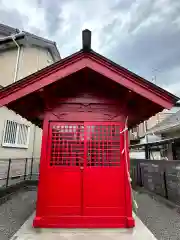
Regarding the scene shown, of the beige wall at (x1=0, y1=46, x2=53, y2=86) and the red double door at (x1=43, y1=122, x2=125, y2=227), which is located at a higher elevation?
the beige wall at (x1=0, y1=46, x2=53, y2=86)

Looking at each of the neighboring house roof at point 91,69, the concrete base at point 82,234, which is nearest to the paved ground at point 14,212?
the concrete base at point 82,234

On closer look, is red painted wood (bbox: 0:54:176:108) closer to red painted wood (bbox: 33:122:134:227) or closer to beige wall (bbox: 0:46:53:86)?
red painted wood (bbox: 33:122:134:227)

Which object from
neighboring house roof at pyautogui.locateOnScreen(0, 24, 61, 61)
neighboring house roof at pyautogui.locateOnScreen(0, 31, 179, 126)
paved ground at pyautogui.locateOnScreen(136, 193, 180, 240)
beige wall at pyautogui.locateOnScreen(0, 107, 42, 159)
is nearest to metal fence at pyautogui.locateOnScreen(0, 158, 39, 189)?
beige wall at pyautogui.locateOnScreen(0, 107, 42, 159)

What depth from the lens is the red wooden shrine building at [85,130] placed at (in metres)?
3.13

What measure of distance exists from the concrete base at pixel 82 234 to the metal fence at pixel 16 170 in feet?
11.5

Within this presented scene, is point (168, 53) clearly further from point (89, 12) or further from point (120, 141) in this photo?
point (120, 141)

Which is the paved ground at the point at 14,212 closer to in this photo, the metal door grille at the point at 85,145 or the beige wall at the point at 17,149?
the metal door grille at the point at 85,145

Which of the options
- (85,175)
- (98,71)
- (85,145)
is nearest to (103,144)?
(85,145)

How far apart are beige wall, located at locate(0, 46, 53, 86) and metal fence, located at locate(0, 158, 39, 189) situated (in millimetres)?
3742

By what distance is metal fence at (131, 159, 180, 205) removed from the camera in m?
4.90

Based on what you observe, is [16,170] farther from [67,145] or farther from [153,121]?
[153,121]

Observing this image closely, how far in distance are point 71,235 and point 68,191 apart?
28.0 inches

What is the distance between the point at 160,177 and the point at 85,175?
3525 millimetres

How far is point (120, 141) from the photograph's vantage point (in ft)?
11.6
